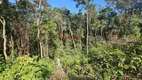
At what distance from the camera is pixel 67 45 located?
27.6 meters

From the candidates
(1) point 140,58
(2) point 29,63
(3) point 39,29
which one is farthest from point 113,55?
(3) point 39,29

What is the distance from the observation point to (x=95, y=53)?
14.6 feet

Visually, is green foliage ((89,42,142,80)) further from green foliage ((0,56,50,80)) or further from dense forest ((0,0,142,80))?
green foliage ((0,56,50,80))

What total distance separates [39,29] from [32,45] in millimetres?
2013

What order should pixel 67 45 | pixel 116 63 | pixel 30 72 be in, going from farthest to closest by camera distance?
1. pixel 67 45
2. pixel 116 63
3. pixel 30 72

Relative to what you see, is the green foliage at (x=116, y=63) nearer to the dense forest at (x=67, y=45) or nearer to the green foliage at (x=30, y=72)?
the dense forest at (x=67, y=45)

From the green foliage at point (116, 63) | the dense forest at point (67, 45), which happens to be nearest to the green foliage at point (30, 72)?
the dense forest at point (67, 45)

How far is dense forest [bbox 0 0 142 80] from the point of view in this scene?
392 cm

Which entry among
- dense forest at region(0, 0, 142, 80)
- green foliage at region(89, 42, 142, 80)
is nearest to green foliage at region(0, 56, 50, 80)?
dense forest at region(0, 0, 142, 80)

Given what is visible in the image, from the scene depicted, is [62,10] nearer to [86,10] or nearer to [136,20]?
[86,10]

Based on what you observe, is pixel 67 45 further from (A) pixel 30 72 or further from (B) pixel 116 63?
(A) pixel 30 72

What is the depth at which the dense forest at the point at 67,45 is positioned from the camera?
12.9 ft

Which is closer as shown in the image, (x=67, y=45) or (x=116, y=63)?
(x=116, y=63)

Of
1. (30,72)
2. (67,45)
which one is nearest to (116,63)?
(30,72)
